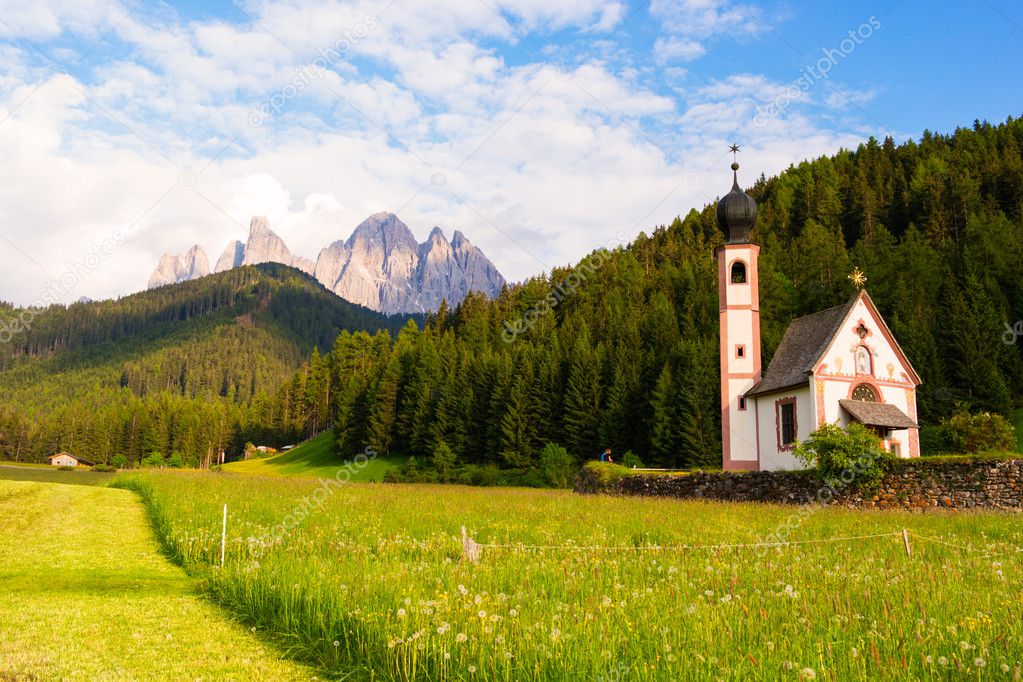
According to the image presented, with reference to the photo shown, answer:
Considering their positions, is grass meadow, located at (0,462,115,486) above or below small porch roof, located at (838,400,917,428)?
below

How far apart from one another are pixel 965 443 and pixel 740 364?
37.0ft

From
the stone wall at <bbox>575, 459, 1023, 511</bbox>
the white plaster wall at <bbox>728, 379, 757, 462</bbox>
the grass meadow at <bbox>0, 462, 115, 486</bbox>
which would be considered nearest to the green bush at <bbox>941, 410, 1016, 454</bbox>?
the white plaster wall at <bbox>728, 379, 757, 462</bbox>

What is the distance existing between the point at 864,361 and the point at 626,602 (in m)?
34.0

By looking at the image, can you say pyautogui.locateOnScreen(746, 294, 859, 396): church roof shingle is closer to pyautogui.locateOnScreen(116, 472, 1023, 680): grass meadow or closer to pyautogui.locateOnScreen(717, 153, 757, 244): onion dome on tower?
pyautogui.locateOnScreen(717, 153, 757, 244): onion dome on tower

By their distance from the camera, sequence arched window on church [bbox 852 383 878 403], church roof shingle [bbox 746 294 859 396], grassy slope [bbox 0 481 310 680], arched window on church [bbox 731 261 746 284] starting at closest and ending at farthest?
grassy slope [bbox 0 481 310 680] → church roof shingle [bbox 746 294 859 396] → arched window on church [bbox 852 383 878 403] → arched window on church [bbox 731 261 746 284]

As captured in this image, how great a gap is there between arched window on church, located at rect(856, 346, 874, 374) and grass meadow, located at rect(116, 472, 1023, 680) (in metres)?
21.1

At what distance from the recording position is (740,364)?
4231 centimetres

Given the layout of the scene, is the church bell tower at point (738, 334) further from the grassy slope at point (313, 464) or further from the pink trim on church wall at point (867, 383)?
the grassy slope at point (313, 464)

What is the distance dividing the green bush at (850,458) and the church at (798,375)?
19.5 ft

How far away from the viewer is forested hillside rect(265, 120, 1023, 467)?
203 ft

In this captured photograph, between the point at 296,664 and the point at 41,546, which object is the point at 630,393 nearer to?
the point at 41,546

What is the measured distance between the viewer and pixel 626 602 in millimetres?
8828

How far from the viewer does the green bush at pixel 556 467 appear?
195ft

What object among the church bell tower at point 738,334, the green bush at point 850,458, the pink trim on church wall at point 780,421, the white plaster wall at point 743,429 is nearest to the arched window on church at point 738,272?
the church bell tower at point 738,334
